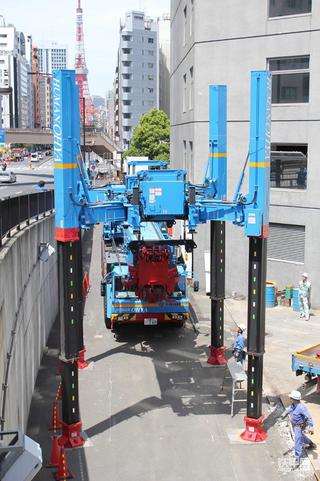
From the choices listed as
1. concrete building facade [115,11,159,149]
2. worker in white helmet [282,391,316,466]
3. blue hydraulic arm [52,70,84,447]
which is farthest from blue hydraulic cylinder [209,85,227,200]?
concrete building facade [115,11,159,149]

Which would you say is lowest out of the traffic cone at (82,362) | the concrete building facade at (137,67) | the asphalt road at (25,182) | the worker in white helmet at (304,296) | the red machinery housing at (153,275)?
the traffic cone at (82,362)

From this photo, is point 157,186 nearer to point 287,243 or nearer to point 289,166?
point 289,166

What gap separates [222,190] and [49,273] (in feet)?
22.3

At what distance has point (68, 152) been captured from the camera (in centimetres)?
1118

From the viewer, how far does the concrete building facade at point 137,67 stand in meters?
125

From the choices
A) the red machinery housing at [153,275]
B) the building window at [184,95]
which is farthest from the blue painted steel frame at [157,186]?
the building window at [184,95]

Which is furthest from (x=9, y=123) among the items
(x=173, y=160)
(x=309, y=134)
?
(x=309, y=134)

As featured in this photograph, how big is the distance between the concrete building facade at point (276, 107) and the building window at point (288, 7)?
37mm

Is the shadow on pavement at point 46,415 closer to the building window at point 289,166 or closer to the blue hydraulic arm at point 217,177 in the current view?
the blue hydraulic arm at point 217,177

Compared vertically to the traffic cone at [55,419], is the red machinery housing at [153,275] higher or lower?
higher

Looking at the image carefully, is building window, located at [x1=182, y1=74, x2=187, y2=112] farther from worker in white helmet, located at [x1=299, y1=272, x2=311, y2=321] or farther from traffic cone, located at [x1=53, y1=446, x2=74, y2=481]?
traffic cone, located at [x1=53, y1=446, x2=74, y2=481]

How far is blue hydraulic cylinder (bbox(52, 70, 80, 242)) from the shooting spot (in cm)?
1098

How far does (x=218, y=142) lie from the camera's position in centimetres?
1533

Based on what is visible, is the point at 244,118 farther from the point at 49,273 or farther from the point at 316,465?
the point at 316,465
